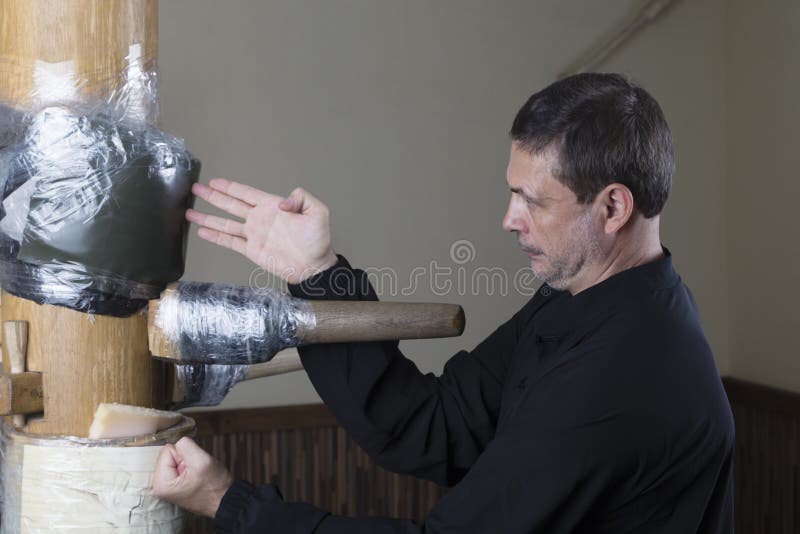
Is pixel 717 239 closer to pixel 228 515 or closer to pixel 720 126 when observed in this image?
pixel 720 126

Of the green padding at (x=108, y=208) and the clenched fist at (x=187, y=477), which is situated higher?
the green padding at (x=108, y=208)

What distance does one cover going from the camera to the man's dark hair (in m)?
1.11

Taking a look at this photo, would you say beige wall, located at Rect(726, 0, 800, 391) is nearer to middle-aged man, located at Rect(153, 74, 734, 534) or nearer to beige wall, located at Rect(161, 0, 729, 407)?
beige wall, located at Rect(161, 0, 729, 407)

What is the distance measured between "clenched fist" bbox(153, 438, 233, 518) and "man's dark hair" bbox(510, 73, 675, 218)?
1.91 feet

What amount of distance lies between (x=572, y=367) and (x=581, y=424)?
97mm

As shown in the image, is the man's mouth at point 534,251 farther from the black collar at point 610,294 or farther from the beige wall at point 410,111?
the beige wall at point 410,111

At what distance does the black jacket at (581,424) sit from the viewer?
999mm

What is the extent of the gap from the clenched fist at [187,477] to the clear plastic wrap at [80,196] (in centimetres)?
19

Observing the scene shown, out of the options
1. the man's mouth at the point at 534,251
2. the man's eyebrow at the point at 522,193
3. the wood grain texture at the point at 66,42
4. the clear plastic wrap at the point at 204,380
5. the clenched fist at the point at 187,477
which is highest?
the wood grain texture at the point at 66,42

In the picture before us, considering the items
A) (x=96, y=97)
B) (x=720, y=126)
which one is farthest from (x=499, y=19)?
(x=96, y=97)

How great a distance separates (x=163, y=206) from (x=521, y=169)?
1.55ft

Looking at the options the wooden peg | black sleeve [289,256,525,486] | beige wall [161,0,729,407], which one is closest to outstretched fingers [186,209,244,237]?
black sleeve [289,256,525,486]

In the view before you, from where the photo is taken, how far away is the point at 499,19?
3021mm

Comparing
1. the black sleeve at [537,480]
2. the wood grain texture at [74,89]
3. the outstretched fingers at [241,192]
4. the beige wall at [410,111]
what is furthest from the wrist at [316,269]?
the beige wall at [410,111]
